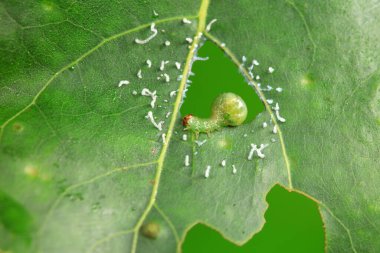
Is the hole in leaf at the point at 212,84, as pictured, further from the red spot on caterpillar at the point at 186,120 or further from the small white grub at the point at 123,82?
the small white grub at the point at 123,82

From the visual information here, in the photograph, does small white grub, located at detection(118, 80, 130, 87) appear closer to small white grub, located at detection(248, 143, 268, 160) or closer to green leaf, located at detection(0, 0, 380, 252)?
green leaf, located at detection(0, 0, 380, 252)

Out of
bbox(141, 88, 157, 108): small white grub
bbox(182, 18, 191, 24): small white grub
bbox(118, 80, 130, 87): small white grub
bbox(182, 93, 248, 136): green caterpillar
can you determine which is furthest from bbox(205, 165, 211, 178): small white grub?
→ bbox(182, 18, 191, 24): small white grub

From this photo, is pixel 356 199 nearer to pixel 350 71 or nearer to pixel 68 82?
pixel 350 71

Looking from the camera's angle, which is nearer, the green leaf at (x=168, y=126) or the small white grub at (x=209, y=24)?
the green leaf at (x=168, y=126)

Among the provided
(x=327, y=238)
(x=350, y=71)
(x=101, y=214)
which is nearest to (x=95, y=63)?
(x=101, y=214)

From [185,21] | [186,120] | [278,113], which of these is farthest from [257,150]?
[185,21]

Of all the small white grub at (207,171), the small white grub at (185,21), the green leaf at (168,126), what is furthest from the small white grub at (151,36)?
the small white grub at (207,171)

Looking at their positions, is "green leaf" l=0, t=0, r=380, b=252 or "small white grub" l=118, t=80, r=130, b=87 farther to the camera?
"small white grub" l=118, t=80, r=130, b=87
